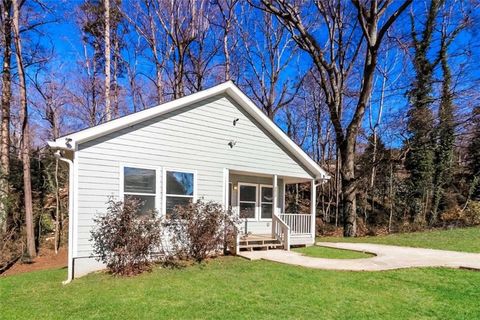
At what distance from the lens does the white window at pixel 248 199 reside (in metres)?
12.4

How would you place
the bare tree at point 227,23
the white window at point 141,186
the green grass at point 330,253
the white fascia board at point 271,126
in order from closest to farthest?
the white window at point 141,186 < the green grass at point 330,253 < the white fascia board at point 271,126 < the bare tree at point 227,23

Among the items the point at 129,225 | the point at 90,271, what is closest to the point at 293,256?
the point at 129,225

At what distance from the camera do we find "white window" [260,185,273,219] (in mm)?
12902

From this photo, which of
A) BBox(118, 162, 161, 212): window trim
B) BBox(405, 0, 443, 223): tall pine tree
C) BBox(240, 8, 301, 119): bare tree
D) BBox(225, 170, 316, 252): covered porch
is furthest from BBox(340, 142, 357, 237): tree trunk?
BBox(118, 162, 161, 212): window trim

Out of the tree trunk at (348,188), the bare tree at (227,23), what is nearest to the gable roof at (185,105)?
the tree trunk at (348,188)

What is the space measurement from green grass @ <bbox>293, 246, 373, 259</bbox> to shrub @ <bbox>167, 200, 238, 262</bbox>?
121 inches

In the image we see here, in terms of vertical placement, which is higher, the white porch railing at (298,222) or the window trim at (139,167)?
the window trim at (139,167)

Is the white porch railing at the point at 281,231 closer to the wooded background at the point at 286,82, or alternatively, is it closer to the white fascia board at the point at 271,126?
the white fascia board at the point at 271,126

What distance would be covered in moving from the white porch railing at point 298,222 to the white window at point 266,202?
3.00ft

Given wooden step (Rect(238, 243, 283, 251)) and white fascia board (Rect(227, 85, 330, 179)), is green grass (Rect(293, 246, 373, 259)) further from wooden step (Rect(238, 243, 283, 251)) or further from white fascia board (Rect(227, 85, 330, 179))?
white fascia board (Rect(227, 85, 330, 179))

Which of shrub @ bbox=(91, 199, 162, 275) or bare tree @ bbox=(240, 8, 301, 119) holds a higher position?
bare tree @ bbox=(240, 8, 301, 119)

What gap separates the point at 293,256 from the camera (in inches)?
393

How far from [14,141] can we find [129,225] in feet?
58.1

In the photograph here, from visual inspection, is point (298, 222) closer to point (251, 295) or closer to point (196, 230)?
point (196, 230)
